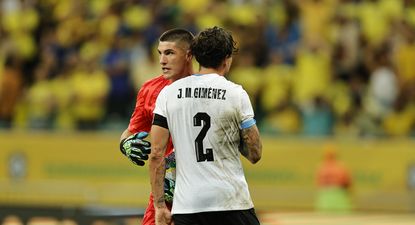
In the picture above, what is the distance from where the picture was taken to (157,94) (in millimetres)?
7129

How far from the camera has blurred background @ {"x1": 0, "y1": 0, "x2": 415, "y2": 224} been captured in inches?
622

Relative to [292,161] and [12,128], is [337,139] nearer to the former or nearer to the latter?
[292,161]

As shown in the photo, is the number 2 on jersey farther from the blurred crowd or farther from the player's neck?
the blurred crowd

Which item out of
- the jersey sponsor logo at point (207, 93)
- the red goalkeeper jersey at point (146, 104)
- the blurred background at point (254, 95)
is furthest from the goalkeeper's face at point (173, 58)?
the blurred background at point (254, 95)

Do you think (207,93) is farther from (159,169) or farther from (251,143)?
(159,169)

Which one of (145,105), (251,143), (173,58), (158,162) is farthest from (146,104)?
(251,143)

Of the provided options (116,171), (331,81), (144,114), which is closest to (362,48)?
(331,81)

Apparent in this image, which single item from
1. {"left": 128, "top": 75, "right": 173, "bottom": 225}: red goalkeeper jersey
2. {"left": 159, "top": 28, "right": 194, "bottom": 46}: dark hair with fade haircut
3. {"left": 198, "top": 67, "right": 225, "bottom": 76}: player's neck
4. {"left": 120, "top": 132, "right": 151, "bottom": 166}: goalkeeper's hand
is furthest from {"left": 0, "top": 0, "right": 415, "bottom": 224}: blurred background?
{"left": 198, "top": 67, "right": 225, "bottom": 76}: player's neck

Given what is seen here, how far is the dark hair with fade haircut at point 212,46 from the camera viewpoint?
6.32m

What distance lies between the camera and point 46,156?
18625 mm

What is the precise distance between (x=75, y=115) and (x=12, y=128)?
1.27 metres

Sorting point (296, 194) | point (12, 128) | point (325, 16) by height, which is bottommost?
point (296, 194)

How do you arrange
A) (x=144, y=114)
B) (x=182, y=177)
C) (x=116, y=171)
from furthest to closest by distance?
(x=116, y=171), (x=144, y=114), (x=182, y=177)

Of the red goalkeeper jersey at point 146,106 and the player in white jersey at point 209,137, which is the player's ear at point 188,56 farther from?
the player in white jersey at point 209,137
